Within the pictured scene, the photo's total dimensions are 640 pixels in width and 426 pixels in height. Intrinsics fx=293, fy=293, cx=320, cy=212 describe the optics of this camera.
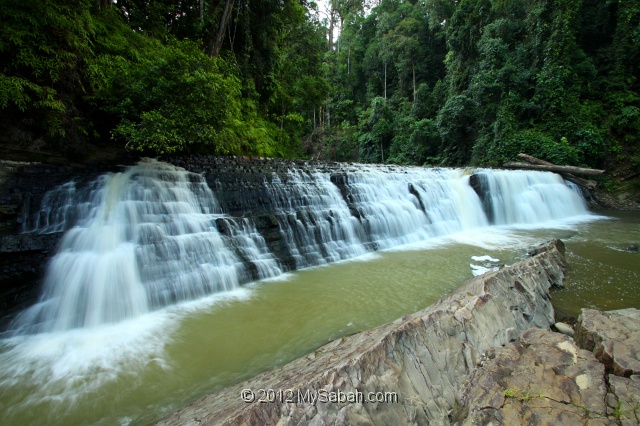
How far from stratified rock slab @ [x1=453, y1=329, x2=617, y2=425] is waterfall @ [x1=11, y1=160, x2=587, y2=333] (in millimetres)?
4235

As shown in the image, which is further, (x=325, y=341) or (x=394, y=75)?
(x=394, y=75)

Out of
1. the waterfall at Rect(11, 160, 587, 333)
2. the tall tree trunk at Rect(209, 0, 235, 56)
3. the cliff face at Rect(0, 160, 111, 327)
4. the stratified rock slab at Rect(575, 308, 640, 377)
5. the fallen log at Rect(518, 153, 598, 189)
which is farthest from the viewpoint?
the fallen log at Rect(518, 153, 598, 189)

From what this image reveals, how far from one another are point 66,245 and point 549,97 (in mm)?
22646

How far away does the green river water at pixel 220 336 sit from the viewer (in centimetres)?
260

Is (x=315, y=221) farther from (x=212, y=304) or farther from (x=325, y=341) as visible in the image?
(x=325, y=341)

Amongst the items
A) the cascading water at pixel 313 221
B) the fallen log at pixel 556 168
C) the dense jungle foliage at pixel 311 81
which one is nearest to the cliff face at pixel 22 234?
the dense jungle foliage at pixel 311 81

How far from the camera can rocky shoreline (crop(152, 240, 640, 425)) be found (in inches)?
65.6

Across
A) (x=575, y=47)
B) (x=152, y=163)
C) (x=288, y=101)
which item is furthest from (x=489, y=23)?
(x=152, y=163)

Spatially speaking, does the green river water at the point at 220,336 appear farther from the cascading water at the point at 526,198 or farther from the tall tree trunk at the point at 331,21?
the tall tree trunk at the point at 331,21

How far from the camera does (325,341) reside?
3391 millimetres

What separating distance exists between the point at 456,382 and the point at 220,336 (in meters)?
2.66

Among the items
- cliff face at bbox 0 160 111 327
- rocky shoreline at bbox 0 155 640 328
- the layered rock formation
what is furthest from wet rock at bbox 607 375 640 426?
cliff face at bbox 0 160 111 327

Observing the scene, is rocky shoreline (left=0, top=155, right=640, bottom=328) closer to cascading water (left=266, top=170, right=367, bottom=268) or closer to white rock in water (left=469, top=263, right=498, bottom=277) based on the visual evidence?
cascading water (left=266, top=170, right=367, bottom=268)

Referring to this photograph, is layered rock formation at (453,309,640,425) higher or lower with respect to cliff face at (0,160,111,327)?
lower
